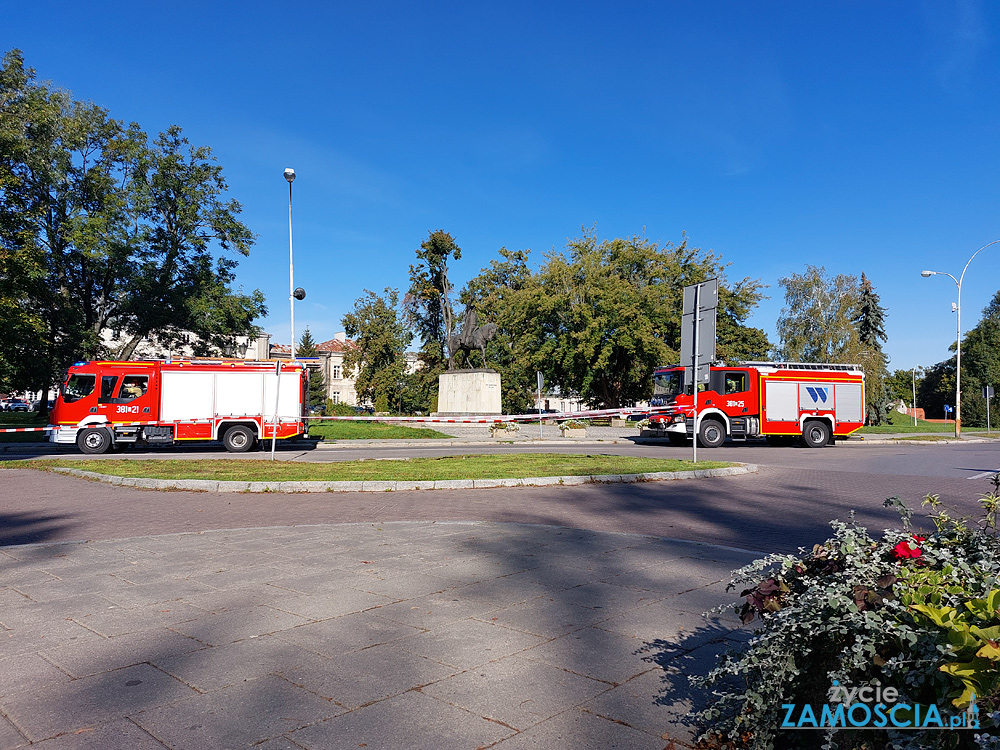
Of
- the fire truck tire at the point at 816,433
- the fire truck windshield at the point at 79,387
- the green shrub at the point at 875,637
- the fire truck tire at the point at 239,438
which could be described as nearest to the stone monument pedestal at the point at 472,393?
the fire truck tire at the point at 239,438

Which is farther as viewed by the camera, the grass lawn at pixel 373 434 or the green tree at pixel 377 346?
the green tree at pixel 377 346

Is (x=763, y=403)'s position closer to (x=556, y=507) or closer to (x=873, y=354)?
(x=556, y=507)

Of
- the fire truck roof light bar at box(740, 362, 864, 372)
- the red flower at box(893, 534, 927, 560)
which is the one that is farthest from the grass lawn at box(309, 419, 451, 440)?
the red flower at box(893, 534, 927, 560)

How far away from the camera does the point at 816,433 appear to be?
25156 millimetres

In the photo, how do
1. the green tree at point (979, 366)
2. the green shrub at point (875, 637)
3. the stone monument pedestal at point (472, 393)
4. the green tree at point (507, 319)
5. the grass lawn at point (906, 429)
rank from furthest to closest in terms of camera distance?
the green tree at point (979, 366) < the green tree at point (507, 319) < the grass lawn at point (906, 429) < the stone monument pedestal at point (472, 393) < the green shrub at point (875, 637)

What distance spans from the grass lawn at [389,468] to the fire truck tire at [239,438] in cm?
566

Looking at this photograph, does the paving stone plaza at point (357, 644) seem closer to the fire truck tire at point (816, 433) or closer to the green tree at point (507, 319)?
the fire truck tire at point (816, 433)

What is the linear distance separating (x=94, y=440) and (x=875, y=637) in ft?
78.0

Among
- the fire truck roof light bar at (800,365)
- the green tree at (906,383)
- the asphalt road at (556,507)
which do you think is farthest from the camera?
the green tree at (906,383)

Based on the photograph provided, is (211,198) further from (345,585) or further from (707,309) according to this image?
(345,585)

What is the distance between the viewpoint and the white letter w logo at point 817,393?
82.0 feet

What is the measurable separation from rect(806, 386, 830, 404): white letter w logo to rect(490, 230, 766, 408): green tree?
13140 millimetres

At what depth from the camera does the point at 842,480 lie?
13.1m

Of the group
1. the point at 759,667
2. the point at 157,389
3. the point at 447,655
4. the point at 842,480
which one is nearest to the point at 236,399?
the point at 157,389
